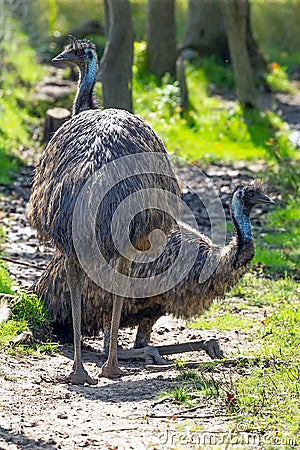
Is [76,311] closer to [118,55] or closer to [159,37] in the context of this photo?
[118,55]

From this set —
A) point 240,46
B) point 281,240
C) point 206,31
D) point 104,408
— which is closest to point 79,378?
point 104,408

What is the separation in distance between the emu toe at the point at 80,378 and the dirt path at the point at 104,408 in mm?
70

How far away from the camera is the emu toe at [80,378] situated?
6008 millimetres

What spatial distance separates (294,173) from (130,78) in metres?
2.36

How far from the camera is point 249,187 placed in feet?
22.5

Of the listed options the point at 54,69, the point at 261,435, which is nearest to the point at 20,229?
the point at 261,435

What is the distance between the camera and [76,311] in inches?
245

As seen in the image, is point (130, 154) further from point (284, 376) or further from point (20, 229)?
point (20, 229)

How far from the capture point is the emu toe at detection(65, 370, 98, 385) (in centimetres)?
601

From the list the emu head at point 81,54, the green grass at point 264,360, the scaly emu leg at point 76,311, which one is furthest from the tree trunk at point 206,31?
the scaly emu leg at point 76,311

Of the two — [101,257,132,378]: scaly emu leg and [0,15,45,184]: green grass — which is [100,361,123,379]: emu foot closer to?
[101,257,132,378]: scaly emu leg

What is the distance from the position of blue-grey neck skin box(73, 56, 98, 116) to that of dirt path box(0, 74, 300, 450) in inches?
75.3

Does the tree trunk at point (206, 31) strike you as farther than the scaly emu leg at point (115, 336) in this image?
Yes

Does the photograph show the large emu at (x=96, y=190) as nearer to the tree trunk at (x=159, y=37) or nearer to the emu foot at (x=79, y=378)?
the emu foot at (x=79, y=378)
